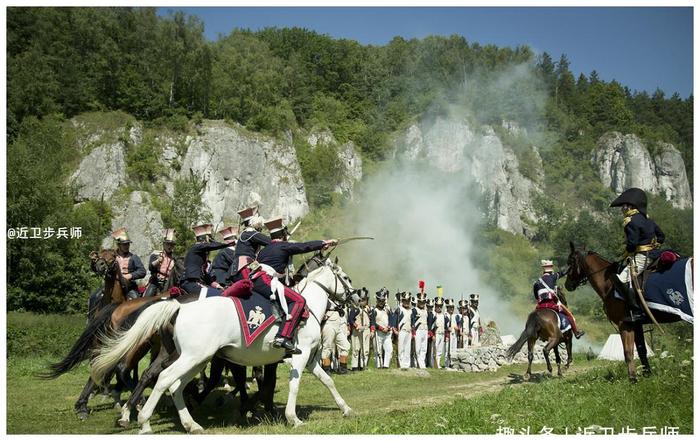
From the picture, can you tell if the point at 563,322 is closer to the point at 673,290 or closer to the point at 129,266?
the point at 673,290

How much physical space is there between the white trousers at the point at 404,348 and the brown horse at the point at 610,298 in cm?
886

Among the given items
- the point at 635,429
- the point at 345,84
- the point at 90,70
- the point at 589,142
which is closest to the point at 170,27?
the point at 90,70

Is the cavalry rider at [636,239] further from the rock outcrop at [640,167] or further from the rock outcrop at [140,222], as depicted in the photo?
the rock outcrop at [640,167]

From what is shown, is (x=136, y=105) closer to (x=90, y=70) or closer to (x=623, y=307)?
(x=90, y=70)

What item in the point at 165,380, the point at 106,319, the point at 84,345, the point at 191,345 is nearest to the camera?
the point at 165,380

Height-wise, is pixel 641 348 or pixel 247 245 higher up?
pixel 247 245

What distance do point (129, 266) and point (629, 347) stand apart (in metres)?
8.67

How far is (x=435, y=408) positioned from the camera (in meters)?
9.16

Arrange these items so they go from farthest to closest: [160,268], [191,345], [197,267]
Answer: [160,268] → [197,267] → [191,345]

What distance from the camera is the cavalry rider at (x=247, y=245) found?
9758 mm

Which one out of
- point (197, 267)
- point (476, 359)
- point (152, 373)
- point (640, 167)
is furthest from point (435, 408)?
point (640, 167)

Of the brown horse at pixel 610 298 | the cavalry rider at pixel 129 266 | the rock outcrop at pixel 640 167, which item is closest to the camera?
the brown horse at pixel 610 298

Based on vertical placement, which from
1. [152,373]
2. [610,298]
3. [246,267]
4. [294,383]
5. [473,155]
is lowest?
[294,383]

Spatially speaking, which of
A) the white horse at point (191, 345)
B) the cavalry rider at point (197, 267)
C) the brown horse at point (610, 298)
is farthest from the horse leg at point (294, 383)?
the brown horse at point (610, 298)
